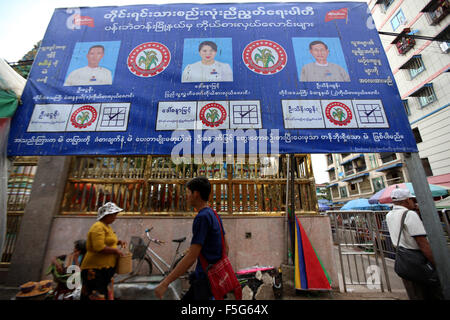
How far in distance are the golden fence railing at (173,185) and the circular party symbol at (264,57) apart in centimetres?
192

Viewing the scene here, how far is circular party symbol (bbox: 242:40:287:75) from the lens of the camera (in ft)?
10.8

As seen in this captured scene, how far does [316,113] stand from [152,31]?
11.1 feet

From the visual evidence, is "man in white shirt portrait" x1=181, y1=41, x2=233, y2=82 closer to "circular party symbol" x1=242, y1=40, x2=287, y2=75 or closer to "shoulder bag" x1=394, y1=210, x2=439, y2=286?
"circular party symbol" x1=242, y1=40, x2=287, y2=75

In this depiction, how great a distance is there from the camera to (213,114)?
298 cm

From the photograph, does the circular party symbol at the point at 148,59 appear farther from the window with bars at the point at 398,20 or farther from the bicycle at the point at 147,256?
the window with bars at the point at 398,20

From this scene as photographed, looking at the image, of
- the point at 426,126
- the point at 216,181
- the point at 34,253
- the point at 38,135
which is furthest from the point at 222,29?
the point at 426,126

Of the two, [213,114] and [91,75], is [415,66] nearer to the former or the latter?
[213,114]

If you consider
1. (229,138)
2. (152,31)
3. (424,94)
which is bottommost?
(229,138)

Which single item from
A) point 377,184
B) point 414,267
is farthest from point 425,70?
point 414,267

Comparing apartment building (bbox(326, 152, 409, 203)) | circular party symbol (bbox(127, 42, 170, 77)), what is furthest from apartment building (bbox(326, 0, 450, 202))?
circular party symbol (bbox(127, 42, 170, 77))

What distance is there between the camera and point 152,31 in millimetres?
3625

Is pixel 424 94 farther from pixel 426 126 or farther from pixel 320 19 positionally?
pixel 320 19

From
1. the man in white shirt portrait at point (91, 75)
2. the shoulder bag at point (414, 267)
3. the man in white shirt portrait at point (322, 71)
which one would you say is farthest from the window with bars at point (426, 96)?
the man in white shirt portrait at point (91, 75)

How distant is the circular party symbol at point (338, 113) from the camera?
9.55 ft
